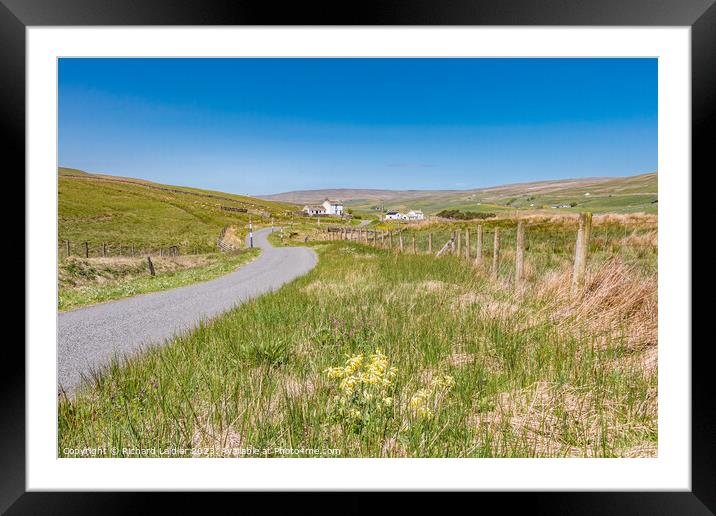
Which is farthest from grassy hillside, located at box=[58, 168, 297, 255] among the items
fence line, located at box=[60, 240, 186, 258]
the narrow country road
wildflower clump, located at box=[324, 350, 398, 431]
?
wildflower clump, located at box=[324, 350, 398, 431]

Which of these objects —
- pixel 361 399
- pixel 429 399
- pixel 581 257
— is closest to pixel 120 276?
pixel 361 399

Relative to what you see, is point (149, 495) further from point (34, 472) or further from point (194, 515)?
point (34, 472)

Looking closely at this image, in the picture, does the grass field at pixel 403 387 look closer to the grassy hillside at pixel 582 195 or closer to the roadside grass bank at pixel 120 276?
the grassy hillside at pixel 582 195

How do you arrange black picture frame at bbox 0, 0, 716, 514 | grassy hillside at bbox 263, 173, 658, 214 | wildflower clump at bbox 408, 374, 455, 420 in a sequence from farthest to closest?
grassy hillside at bbox 263, 173, 658, 214 < wildflower clump at bbox 408, 374, 455, 420 < black picture frame at bbox 0, 0, 716, 514

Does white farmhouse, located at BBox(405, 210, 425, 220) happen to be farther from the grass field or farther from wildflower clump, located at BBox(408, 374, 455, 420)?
wildflower clump, located at BBox(408, 374, 455, 420)

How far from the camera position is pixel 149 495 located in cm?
212

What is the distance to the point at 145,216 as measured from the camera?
14367 mm

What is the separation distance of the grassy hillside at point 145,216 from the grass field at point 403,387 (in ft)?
11.9

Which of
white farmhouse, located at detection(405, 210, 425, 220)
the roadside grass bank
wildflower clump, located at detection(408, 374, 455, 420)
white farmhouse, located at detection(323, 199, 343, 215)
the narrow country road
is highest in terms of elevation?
white farmhouse, located at detection(323, 199, 343, 215)

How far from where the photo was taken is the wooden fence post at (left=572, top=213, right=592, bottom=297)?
562 cm

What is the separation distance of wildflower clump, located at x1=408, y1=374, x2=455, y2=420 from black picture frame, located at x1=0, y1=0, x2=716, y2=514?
1.87 ft
